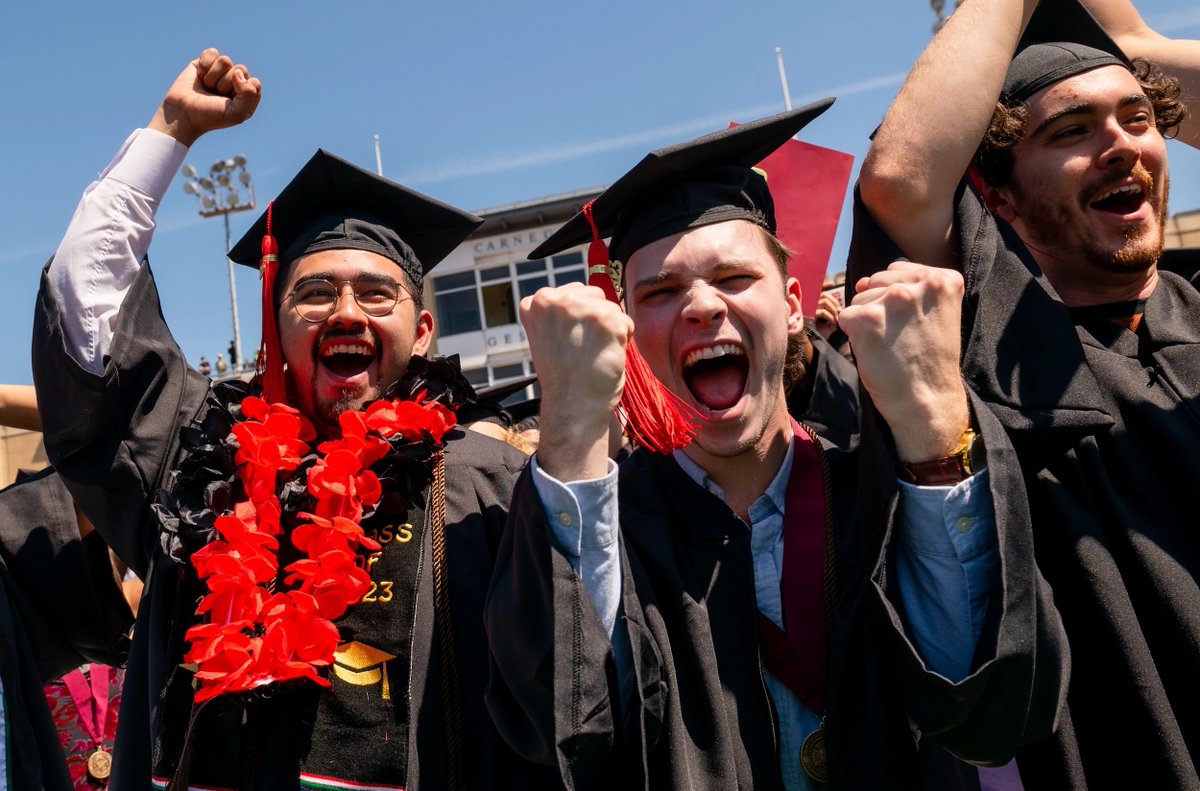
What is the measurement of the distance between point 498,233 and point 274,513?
25.4 meters

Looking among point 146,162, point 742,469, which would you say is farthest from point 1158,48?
point 146,162

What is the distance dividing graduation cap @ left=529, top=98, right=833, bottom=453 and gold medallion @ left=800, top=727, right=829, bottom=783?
664 mm

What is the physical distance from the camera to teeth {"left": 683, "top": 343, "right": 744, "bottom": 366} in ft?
7.08

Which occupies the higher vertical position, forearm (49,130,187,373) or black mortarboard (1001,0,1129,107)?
black mortarboard (1001,0,1129,107)

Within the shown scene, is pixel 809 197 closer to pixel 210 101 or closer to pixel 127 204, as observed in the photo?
pixel 210 101

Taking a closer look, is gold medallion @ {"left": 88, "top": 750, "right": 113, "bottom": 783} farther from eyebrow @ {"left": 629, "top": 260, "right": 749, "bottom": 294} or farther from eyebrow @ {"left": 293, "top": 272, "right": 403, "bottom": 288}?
eyebrow @ {"left": 629, "top": 260, "right": 749, "bottom": 294}

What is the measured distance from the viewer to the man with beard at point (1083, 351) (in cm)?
178

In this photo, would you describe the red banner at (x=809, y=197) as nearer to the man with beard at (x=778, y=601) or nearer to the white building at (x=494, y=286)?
the man with beard at (x=778, y=601)

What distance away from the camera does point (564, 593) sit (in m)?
1.58

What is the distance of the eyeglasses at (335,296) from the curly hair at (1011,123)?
5.39 feet

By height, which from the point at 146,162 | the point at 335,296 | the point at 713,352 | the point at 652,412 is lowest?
the point at 652,412

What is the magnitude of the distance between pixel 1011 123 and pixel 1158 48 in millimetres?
712

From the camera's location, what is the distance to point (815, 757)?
185 cm

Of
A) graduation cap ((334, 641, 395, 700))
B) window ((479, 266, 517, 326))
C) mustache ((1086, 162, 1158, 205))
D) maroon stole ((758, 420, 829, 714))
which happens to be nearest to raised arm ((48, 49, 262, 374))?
graduation cap ((334, 641, 395, 700))
